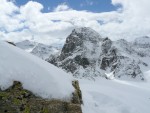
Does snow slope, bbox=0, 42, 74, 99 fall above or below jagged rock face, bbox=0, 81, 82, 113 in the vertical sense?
above

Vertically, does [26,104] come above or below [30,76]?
below

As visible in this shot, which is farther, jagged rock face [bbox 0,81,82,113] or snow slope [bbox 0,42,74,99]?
snow slope [bbox 0,42,74,99]

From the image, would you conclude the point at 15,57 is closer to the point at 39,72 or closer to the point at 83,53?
the point at 39,72

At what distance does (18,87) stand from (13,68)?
1065 millimetres

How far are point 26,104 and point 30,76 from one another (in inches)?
58.5

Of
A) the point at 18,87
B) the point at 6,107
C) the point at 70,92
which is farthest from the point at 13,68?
the point at 70,92

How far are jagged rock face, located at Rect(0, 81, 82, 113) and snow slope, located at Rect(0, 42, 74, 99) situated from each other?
0.33 m

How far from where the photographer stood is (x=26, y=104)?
1627 cm

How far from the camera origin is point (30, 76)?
1684cm

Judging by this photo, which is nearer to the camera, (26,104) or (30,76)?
(26,104)

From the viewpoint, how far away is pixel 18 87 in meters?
16.4

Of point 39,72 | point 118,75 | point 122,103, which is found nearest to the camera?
point 39,72

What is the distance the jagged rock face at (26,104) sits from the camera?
1593cm

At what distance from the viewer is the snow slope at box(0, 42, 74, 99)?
54.2 ft
